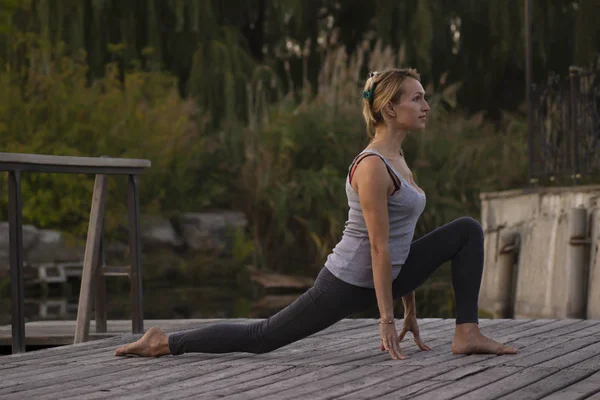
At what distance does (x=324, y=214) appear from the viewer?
46.8 ft

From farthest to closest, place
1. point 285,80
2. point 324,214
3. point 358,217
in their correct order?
point 285,80, point 324,214, point 358,217

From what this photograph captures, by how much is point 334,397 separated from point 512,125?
12.6 metres

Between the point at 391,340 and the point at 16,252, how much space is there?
64.2 inches

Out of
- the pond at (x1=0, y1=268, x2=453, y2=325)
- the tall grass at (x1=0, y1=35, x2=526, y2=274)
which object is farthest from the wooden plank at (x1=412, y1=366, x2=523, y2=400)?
the tall grass at (x1=0, y1=35, x2=526, y2=274)

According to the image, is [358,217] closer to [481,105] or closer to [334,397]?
[334,397]

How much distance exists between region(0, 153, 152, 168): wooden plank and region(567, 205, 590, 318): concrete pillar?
392 centimetres

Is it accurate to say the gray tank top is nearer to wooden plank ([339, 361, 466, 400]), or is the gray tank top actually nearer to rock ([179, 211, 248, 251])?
wooden plank ([339, 361, 466, 400])

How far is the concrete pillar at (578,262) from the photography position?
8.55 metres

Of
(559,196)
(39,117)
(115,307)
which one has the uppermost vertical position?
(39,117)

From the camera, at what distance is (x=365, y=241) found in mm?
4145

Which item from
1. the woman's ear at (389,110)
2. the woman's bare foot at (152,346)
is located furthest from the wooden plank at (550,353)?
the woman's bare foot at (152,346)

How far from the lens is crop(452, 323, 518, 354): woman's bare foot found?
423cm

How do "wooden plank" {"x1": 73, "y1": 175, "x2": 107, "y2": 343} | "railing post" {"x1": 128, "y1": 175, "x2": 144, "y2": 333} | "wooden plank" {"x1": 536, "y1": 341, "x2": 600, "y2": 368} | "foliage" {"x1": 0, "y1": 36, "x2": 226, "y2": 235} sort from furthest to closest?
"foliage" {"x1": 0, "y1": 36, "x2": 226, "y2": 235}
"railing post" {"x1": 128, "y1": 175, "x2": 144, "y2": 333}
"wooden plank" {"x1": 73, "y1": 175, "x2": 107, "y2": 343}
"wooden plank" {"x1": 536, "y1": 341, "x2": 600, "y2": 368}

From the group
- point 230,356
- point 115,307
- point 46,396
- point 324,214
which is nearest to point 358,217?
point 230,356
